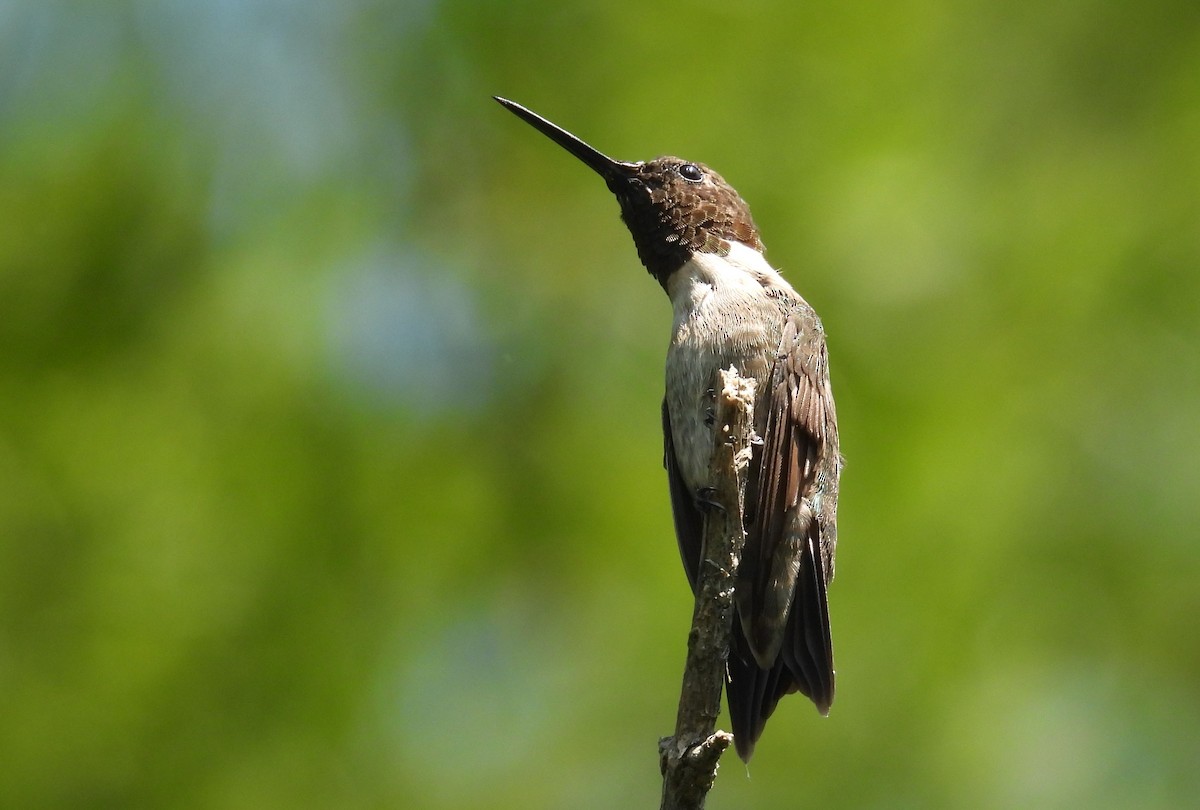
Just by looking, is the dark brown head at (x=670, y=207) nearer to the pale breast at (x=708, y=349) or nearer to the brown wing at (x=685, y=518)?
the pale breast at (x=708, y=349)

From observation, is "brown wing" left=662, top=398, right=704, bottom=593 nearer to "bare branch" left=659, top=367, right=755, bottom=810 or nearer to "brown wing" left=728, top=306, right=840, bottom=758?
"brown wing" left=728, top=306, right=840, bottom=758

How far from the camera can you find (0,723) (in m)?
6.19

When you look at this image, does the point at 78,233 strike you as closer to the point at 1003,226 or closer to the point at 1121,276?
the point at 1003,226

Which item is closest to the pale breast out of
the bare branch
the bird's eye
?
the bare branch

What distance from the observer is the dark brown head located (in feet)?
18.0

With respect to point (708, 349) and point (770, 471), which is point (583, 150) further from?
point (770, 471)

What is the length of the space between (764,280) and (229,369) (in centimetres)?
380

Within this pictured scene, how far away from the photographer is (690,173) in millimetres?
5672

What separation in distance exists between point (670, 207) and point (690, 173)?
0.24 metres

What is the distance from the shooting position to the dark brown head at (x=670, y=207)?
548 centimetres

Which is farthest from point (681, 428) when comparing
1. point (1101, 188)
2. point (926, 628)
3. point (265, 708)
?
Result: point (1101, 188)

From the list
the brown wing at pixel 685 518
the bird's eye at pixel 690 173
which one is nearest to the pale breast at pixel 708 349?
the brown wing at pixel 685 518

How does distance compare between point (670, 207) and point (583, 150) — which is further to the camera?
point (583, 150)

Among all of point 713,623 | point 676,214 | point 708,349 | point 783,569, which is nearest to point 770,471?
point 783,569
